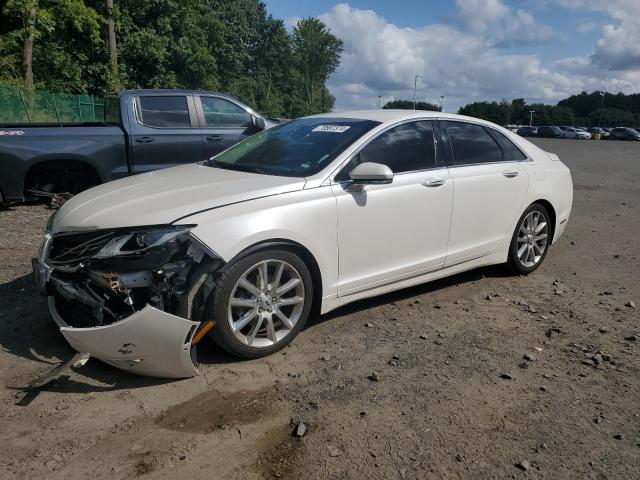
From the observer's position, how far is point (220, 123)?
855 centimetres

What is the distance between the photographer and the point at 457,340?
3.99 metres

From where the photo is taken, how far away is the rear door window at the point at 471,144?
4785mm

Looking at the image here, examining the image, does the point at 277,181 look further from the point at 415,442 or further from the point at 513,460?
the point at 513,460

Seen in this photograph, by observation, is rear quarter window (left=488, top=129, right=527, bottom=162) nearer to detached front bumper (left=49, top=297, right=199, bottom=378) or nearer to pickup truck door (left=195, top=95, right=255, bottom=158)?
detached front bumper (left=49, top=297, right=199, bottom=378)

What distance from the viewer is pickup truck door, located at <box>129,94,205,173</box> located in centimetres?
788

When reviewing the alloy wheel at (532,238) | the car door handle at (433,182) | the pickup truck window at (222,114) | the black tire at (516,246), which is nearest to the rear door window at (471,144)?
the car door handle at (433,182)

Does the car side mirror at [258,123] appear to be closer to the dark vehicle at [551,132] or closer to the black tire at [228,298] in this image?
the black tire at [228,298]

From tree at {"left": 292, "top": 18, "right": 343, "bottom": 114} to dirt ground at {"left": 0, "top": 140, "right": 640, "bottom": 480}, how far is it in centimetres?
8565

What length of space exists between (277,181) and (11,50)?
83.0 feet

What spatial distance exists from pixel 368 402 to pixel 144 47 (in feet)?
116

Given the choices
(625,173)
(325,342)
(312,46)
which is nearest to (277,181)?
(325,342)

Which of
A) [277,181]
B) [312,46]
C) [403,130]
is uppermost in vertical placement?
[312,46]

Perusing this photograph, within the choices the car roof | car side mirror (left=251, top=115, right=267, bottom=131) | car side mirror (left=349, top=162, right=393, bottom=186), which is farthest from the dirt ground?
car side mirror (left=251, top=115, right=267, bottom=131)

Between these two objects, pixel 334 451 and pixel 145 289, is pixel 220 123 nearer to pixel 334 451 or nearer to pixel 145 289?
pixel 145 289
